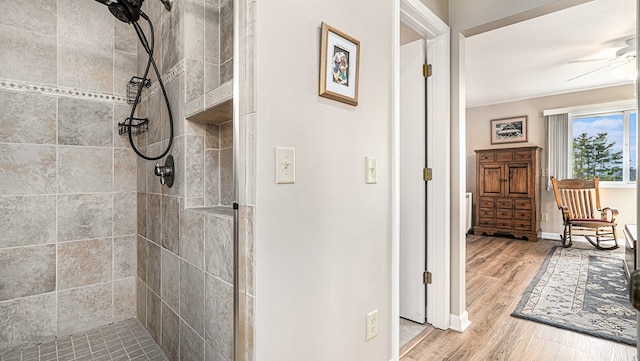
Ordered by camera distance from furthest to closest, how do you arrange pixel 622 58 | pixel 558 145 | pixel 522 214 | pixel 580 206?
1. pixel 558 145
2. pixel 522 214
3. pixel 580 206
4. pixel 622 58

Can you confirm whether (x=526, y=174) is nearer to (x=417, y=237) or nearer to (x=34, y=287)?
(x=417, y=237)

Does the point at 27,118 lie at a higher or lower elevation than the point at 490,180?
higher

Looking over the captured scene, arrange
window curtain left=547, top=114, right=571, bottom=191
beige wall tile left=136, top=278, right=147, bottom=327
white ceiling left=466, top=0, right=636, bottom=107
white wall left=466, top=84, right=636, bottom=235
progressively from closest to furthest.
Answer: beige wall tile left=136, top=278, right=147, bottom=327 < white ceiling left=466, top=0, right=636, bottom=107 < white wall left=466, top=84, right=636, bottom=235 < window curtain left=547, top=114, right=571, bottom=191

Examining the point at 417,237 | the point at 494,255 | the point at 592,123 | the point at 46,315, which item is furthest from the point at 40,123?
the point at 592,123

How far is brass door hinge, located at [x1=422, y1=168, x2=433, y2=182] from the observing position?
221 cm

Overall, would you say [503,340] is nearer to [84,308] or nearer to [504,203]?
[84,308]

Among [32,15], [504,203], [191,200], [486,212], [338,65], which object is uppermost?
[32,15]

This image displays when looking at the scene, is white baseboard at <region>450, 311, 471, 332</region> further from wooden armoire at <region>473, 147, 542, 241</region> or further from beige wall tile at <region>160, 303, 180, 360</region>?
wooden armoire at <region>473, 147, 542, 241</region>

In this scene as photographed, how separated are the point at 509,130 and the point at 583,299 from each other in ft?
12.2

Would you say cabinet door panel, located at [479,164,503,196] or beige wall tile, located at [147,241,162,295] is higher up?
cabinet door panel, located at [479,164,503,196]

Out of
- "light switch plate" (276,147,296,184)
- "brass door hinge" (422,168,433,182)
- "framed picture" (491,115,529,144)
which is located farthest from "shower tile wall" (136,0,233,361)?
"framed picture" (491,115,529,144)

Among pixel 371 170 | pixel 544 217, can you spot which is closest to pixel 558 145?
pixel 544 217

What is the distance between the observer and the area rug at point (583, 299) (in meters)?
2.18

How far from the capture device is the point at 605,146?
496 centimetres
